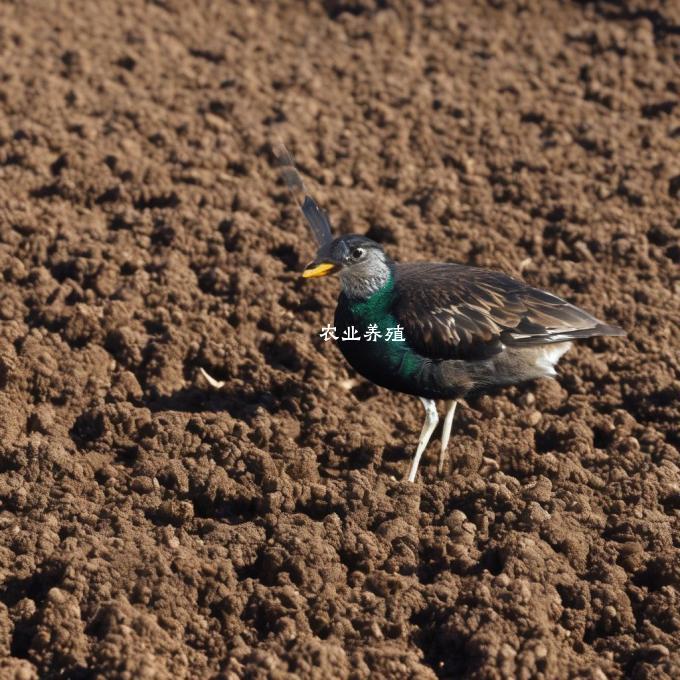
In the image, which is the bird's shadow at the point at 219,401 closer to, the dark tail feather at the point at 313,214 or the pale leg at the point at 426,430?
the pale leg at the point at 426,430

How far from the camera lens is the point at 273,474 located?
5.23 meters

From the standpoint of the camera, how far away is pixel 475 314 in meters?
5.48

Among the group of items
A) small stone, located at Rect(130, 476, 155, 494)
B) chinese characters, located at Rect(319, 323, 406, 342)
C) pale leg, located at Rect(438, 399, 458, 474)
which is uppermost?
chinese characters, located at Rect(319, 323, 406, 342)

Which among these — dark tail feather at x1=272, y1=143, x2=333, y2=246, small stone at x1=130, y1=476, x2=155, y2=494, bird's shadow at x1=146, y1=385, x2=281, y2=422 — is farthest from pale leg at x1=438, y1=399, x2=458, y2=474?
small stone at x1=130, y1=476, x2=155, y2=494

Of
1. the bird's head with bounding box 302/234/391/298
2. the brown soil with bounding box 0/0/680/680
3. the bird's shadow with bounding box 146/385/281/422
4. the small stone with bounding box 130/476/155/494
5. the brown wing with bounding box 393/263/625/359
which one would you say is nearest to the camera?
the brown soil with bounding box 0/0/680/680

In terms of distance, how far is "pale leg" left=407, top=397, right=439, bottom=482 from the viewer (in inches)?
213

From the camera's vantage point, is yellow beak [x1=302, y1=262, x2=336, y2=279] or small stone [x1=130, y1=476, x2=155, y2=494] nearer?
small stone [x1=130, y1=476, x2=155, y2=494]

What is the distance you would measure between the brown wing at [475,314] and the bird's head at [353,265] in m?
0.16

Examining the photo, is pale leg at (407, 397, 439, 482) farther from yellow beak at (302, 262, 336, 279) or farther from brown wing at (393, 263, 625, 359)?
yellow beak at (302, 262, 336, 279)

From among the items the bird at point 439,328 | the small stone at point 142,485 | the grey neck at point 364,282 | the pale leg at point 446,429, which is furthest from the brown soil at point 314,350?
the grey neck at point 364,282

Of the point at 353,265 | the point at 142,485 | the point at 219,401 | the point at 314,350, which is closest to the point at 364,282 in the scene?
the point at 353,265

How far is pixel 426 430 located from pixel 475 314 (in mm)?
→ 644

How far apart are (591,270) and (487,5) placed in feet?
12.8

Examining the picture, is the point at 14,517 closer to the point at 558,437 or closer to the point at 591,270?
the point at 558,437
